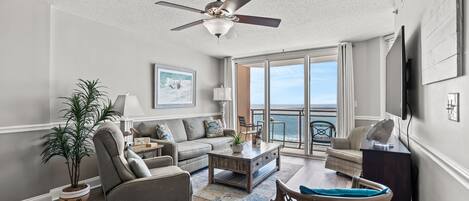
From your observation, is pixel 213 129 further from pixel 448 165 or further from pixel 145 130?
pixel 448 165

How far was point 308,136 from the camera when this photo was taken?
5.00 metres

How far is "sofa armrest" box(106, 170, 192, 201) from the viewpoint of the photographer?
1927mm

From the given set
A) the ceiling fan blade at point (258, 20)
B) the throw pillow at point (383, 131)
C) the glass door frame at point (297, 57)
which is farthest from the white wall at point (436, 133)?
the glass door frame at point (297, 57)

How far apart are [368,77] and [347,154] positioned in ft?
5.68

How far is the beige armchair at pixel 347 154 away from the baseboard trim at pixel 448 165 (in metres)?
1.81

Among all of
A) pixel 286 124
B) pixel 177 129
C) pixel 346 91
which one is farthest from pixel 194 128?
pixel 346 91

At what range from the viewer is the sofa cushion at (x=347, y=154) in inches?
131

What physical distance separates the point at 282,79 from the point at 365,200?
465 centimetres

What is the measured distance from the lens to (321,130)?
16.7 ft

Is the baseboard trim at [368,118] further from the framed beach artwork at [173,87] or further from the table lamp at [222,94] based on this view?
the framed beach artwork at [173,87]

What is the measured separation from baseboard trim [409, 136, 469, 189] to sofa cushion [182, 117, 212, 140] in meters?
3.65

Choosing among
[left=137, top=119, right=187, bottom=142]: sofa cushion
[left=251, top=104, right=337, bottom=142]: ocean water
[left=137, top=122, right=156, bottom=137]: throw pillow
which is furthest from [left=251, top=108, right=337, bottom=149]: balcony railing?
[left=137, top=122, right=156, bottom=137]: throw pillow

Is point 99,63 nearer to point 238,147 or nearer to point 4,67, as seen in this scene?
point 4,67

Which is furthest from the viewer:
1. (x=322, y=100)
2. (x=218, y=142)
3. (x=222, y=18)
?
(x=322, y=100)
